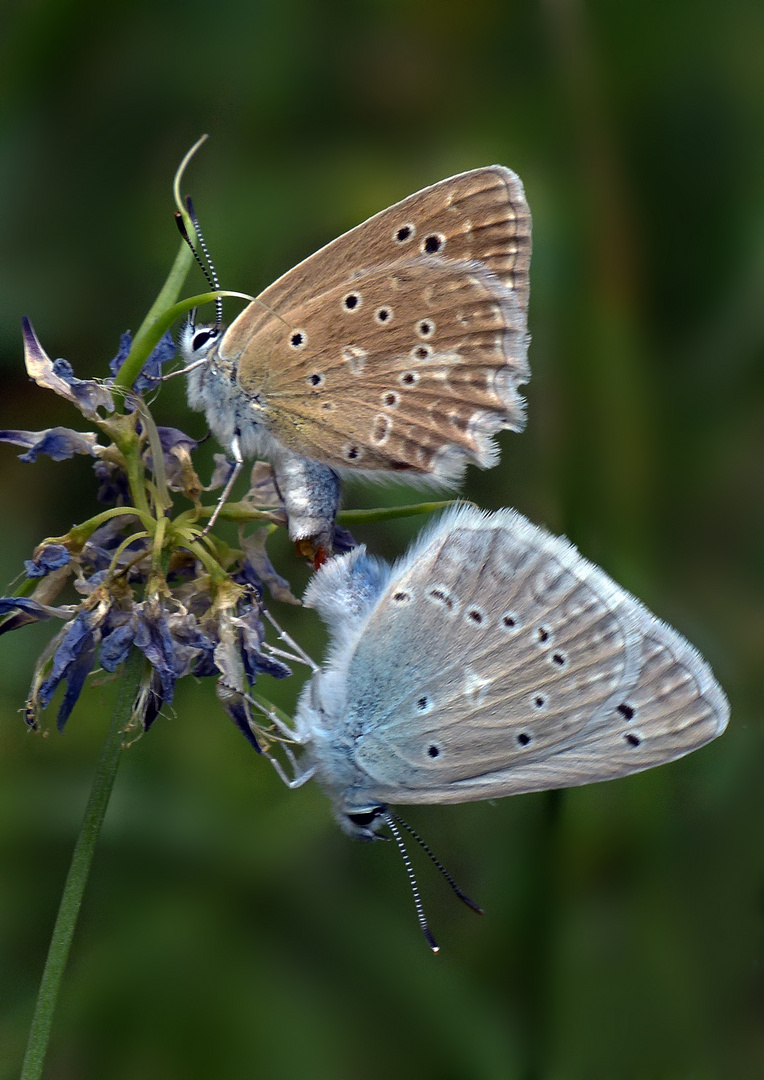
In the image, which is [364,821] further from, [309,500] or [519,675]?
[309,500]

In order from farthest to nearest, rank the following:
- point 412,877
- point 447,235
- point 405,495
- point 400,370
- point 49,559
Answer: point 405,495 → point 412,877 → point 400,370 → point 447,235 → point 49,559

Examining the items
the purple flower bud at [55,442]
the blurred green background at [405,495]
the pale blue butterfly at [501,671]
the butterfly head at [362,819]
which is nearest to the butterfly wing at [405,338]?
the pale blue butterfly at [501,671]

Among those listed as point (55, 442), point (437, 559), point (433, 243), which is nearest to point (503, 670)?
point (437, 559)

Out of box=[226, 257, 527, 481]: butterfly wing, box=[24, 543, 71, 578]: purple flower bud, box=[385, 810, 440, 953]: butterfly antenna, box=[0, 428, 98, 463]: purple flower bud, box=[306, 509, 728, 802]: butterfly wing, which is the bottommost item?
box=[385, 810, 440, 953]: butterfly antenna

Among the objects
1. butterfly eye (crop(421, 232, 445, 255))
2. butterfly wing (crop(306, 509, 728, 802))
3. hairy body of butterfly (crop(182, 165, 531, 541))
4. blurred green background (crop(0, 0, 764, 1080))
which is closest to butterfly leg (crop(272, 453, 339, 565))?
hairy body of butterfly (crop(182, 165, 531, 541))

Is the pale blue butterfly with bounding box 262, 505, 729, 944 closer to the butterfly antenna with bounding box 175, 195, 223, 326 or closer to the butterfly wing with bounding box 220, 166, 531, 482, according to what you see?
the butterfly wing with bounding box 220, 166, 531, 482

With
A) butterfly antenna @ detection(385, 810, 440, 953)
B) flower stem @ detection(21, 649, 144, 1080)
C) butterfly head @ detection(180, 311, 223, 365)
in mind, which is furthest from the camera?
butterfly antenna @ detection(385, 810, 440, 953)

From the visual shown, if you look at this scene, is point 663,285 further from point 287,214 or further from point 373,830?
point 373,830

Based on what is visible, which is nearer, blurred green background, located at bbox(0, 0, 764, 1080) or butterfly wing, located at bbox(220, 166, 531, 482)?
butterfly wing, located at bbox(220, 166, 531, 482)
